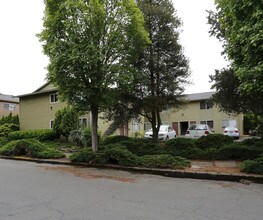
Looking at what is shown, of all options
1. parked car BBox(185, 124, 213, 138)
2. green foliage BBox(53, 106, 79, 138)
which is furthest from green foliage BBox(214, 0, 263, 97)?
green foliage BBox(53, 106, 79, 138)

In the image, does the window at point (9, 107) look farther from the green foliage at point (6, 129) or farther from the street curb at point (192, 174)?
the street curb at point (192, 174)

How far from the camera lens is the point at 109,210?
5461 mm

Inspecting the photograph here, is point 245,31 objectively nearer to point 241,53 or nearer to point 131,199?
point 241,53

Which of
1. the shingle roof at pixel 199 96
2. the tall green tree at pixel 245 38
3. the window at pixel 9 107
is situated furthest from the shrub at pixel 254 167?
the window at pixel 9 107

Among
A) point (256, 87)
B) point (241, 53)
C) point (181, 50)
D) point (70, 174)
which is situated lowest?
point (70, 174)

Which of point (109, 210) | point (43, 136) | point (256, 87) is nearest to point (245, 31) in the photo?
point (256, 87)

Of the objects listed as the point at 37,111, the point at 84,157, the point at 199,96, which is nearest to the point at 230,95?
the point at 84,157

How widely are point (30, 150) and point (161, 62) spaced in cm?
863

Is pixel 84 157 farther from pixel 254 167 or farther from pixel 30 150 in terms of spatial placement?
pixel 254 167

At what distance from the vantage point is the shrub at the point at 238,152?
11866 millimetres

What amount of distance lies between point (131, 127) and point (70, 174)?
20579 millimetres

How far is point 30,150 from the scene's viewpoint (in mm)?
15398

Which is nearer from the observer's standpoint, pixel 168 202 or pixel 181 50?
pixel 168 202

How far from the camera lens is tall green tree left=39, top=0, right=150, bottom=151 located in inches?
468
